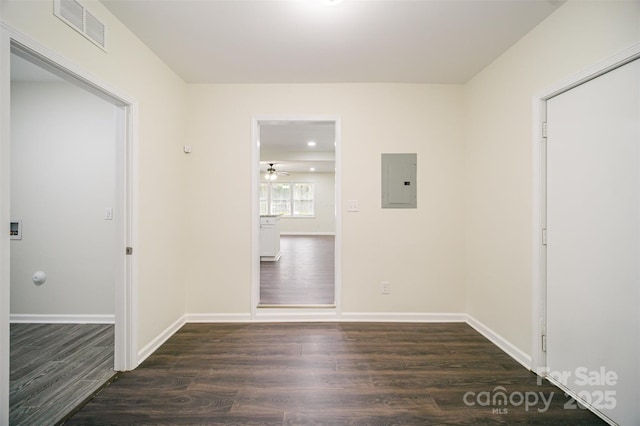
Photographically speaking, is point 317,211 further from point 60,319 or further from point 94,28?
point 94,28

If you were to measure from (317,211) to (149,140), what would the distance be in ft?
32.4

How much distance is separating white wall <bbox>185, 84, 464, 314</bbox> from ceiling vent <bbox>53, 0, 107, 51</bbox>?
119 cm

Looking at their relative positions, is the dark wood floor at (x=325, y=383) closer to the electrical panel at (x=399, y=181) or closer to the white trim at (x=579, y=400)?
the white trim at (x=579, y=400)

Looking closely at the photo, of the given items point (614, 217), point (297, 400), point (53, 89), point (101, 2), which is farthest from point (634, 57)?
point (53, 89)

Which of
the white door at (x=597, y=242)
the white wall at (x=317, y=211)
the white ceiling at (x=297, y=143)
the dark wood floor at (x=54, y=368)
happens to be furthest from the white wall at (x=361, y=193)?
the white wall at (x=317, y=211)

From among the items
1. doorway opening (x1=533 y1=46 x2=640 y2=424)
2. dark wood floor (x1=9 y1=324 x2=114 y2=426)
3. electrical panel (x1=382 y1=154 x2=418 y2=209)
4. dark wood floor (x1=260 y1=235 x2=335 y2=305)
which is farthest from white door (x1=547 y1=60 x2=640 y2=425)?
dark wood floor (x1=9 y1=324 x2=114 y2=426)

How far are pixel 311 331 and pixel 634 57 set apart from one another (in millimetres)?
3027

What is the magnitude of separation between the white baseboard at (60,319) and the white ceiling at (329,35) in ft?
9.08

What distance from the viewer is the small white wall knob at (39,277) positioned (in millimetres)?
2885

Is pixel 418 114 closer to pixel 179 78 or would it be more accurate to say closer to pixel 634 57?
pixel 634 57

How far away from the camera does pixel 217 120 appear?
3.02 meters

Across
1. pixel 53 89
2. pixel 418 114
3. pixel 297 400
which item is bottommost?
pixel 297 400

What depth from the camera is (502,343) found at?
2455 millimetres

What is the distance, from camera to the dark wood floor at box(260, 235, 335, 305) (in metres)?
3.61
